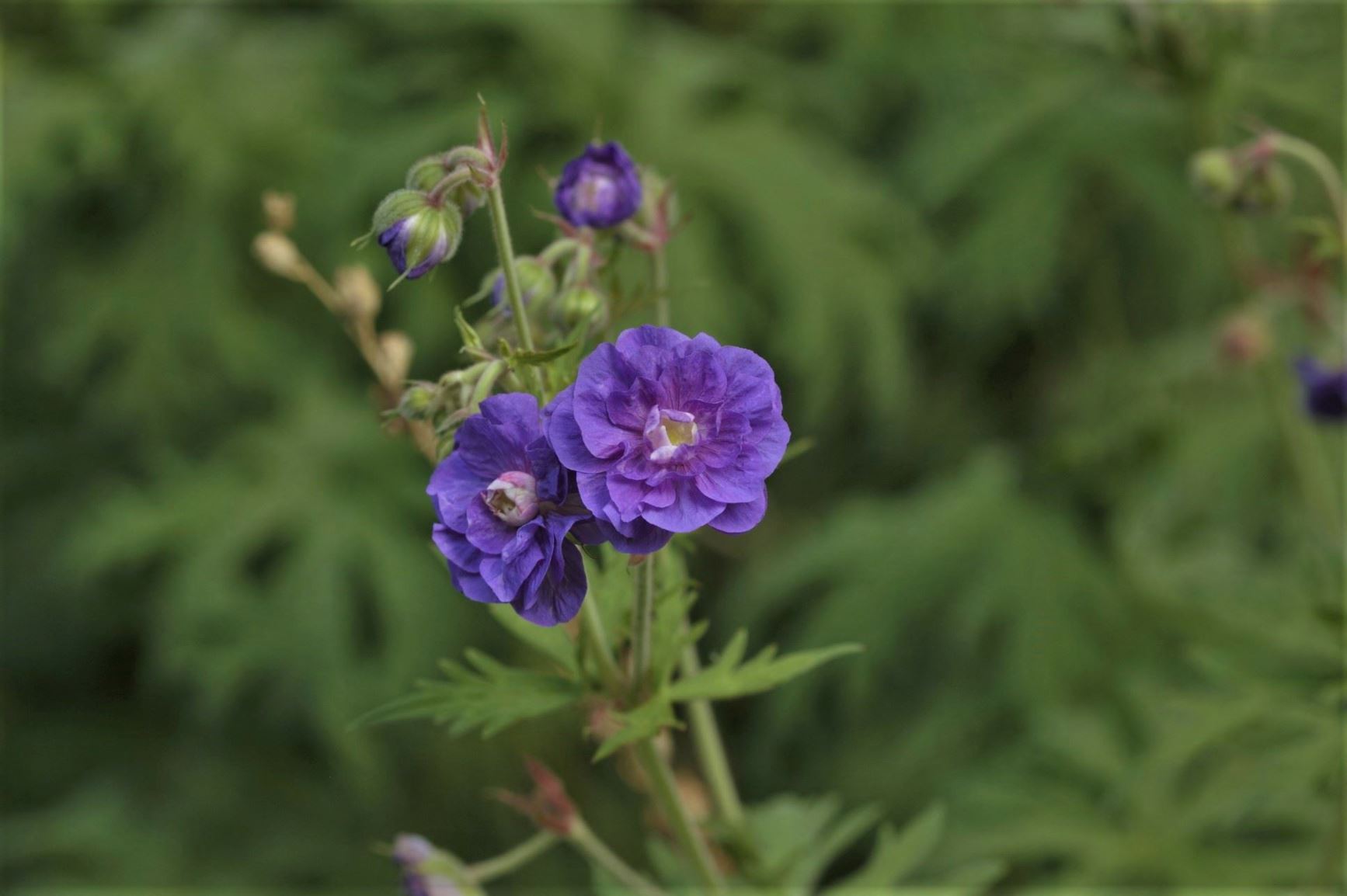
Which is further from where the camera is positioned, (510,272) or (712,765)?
(712,765)

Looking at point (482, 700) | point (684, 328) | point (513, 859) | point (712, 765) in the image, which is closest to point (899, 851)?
point (712, 765)

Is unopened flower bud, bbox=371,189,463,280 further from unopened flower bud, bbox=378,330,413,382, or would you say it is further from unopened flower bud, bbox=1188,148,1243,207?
unopened flower bud, bbox=1188,148,1243,207

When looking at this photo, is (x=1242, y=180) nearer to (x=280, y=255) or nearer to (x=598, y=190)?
(x=598, y=190)

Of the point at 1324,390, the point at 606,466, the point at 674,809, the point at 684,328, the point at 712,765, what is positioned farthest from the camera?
the point at 684,328

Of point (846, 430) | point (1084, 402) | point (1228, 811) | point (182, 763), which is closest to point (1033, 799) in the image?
point (1228, 811)

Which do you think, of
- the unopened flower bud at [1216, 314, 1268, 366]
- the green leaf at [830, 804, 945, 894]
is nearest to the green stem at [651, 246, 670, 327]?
the green leaf at [830, 804, 945, 894]

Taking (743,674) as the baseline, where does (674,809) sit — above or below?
below
